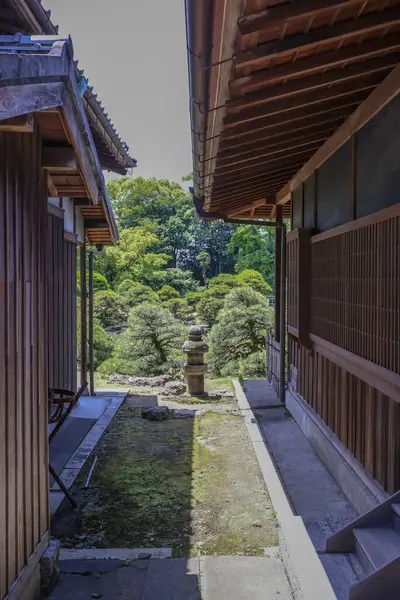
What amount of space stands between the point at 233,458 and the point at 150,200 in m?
30.0

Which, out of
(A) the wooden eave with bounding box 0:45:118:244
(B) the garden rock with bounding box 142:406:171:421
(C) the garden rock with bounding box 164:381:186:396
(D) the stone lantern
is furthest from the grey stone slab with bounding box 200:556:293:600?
(C) the garden rock with bounding box 164:381:186:396

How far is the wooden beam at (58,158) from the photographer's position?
3408mm

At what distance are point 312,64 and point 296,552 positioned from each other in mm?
3616

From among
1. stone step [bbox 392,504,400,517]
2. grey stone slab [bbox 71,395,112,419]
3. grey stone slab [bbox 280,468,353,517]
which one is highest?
stone step [bbox 392,504,400,517]

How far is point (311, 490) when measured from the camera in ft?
16.1

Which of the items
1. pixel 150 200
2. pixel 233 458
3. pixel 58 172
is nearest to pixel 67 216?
pixel 58 172

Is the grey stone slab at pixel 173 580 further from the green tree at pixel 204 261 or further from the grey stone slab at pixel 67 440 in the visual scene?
the green tree at pixel 204 261

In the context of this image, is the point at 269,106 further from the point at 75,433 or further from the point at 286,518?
the point at 75,433

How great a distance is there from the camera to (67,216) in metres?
7.74

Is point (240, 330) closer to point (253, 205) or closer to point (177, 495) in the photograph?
point (253, 205)

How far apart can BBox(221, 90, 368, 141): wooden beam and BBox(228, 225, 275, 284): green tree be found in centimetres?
2373

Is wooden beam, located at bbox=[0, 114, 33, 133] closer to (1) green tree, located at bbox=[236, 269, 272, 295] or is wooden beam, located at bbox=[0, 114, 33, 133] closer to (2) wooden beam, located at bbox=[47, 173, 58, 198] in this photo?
(2) wooden beam, located at bbox=[47, 173, 58, 198]

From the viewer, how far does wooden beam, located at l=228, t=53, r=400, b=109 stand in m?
3.36

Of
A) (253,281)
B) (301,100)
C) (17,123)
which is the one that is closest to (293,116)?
(301,100)
